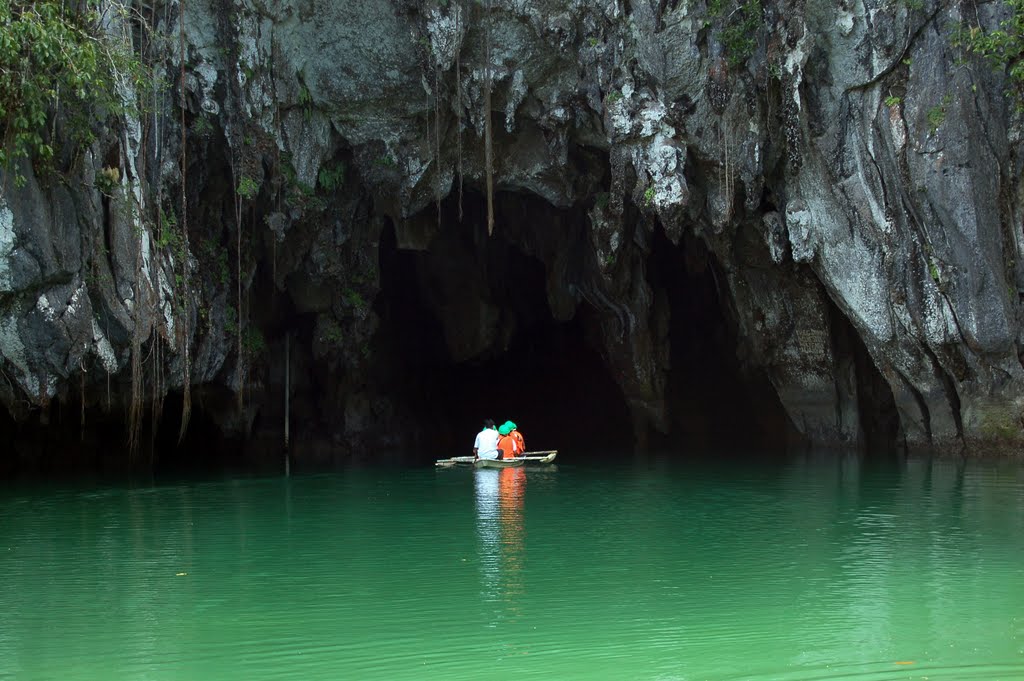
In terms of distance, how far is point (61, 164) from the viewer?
1542 centimetres

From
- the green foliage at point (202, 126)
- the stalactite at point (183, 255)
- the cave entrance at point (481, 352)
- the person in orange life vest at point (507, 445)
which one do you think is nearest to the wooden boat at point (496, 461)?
the person in orange life vest at point (507, 445)

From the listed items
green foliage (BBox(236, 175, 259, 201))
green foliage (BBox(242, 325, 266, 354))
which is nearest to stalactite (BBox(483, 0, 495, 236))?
green foliage (BBox(236, 175, 259, 201))

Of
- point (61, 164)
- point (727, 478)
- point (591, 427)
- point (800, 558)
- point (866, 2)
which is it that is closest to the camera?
point (800, 558)

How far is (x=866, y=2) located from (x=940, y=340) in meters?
5.85

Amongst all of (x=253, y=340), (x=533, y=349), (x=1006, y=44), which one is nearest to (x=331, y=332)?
(x=253, y=340)

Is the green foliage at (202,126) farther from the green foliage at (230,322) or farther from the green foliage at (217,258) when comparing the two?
the green foliage at (230,322)

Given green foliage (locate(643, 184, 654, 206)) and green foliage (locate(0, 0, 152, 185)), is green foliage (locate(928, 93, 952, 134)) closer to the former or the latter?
green foliage (locate(643, 184, 654, 206))

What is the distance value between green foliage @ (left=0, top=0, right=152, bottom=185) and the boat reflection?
7384mm

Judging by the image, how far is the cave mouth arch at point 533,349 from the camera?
24562 mm

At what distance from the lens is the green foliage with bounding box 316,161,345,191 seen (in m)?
20.9

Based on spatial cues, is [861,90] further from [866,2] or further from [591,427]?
[591,427]

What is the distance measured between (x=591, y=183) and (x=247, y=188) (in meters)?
6.71

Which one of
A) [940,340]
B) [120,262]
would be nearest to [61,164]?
[120,262]

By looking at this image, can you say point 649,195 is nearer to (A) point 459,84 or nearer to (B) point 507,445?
(A) point 459,84
